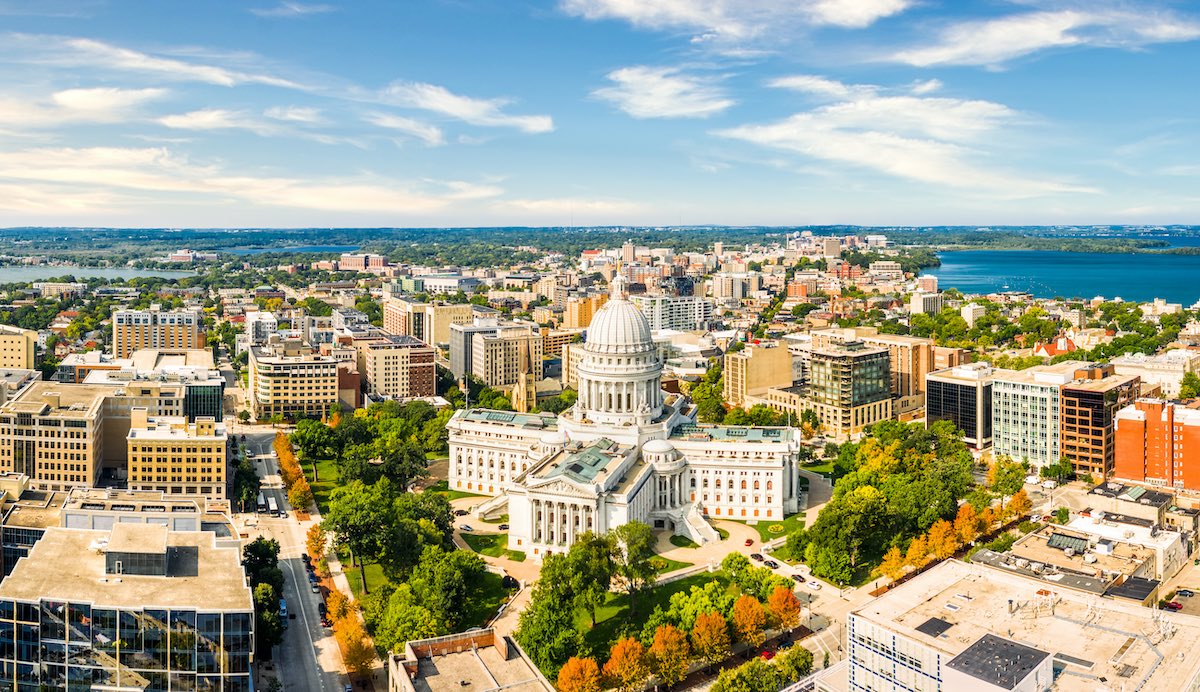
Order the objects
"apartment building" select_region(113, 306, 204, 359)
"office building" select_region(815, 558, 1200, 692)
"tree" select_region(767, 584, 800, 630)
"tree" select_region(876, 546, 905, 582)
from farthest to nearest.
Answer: "apartment building" select_region(113, 306, 204, 359), "tree" select_region(876, 546, 905, 582), "tree" select_region(767, 584, 800, 630), "office building" select_region(815, 558, 1200, 692)

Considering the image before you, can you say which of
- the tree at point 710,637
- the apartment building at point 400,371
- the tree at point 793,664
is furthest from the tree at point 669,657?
the apartment building at point 400,371

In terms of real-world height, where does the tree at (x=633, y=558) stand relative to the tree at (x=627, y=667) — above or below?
above

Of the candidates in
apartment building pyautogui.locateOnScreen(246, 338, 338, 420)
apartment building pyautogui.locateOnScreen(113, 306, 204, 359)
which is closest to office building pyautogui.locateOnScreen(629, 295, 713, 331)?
apartment building pyautogui.locateOnScreen(113, 306, 204, 359)

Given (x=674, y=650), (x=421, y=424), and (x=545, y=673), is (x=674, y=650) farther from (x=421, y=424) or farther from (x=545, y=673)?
(x=421, y=424)

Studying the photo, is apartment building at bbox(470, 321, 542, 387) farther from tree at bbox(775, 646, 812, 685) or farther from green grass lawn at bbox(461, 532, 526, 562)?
tree at bbox(775, 646, 812, 685)

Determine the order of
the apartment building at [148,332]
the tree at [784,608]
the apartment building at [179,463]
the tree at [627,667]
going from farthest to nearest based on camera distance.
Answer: the apartment building at [148,332] → the apartment building at [179,463] → the tree at [784,608] → the tree at [627,667]

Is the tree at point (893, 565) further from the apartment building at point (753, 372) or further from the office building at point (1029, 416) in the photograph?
the apartment building at point (753, 372)

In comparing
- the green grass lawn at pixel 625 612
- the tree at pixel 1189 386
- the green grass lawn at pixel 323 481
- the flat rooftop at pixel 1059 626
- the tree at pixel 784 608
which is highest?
the tree at pixel 1189 386
